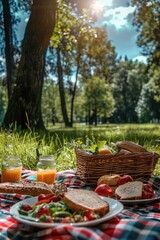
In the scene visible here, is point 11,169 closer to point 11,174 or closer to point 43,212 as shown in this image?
point 11,174

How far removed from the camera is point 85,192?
295 centimetres

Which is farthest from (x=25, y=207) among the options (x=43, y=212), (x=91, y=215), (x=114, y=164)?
(x=114, y=164)

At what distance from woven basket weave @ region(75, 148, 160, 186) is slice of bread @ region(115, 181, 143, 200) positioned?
A: 0.65m

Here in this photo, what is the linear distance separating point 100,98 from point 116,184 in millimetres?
53413

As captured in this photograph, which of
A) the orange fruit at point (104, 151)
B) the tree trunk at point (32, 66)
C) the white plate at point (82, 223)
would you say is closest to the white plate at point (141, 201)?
the white plate at point (82, 223)

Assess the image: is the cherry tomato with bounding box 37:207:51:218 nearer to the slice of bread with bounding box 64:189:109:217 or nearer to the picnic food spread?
the picnic food spread

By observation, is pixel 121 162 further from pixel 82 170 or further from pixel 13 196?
pixel 13 196

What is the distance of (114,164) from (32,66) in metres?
7.58

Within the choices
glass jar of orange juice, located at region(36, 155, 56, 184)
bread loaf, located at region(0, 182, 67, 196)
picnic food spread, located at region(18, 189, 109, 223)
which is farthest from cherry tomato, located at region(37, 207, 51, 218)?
glass jar of orange juice, located at region(36, 155, 56, 184)

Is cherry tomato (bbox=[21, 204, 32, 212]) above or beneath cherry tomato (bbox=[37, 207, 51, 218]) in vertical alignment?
beneath

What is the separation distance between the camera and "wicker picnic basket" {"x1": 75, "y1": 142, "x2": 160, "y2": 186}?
172 inches

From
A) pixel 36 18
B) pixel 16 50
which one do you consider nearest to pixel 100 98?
pixel 16 50

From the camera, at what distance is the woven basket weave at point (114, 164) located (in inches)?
172

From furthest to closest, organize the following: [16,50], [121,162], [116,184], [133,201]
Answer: [16,50]
[121,162]
[116,184]
[133,201]
